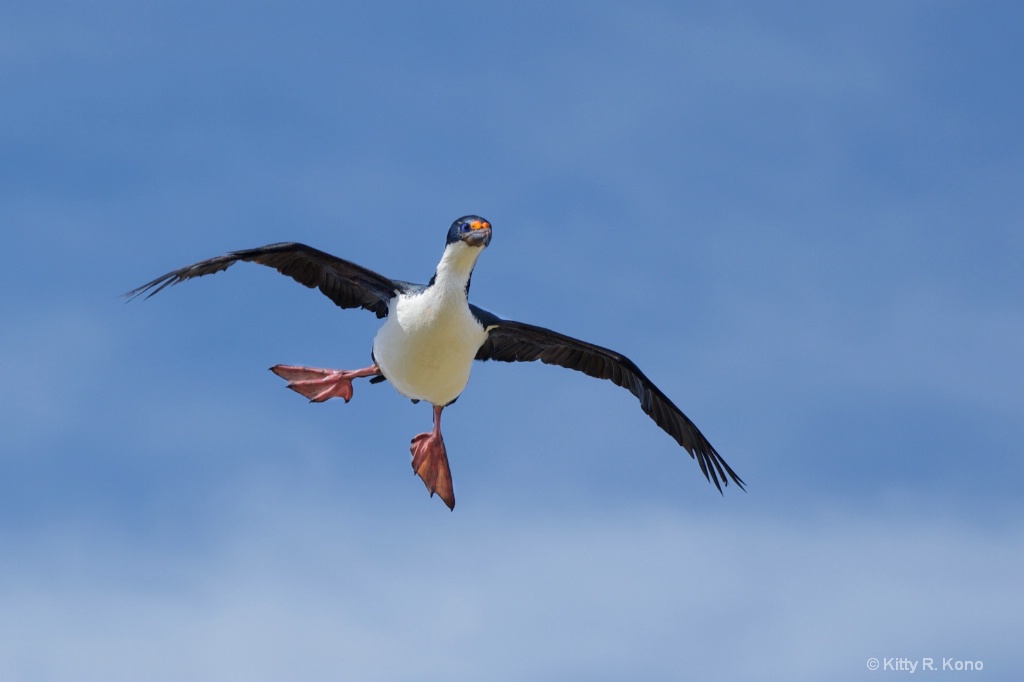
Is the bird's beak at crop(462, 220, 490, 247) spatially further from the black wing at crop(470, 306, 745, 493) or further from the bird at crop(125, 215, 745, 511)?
the black wing at crop(470, 306, 745, 493)

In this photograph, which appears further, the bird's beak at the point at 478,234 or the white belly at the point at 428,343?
the white belly at the point at 428,343

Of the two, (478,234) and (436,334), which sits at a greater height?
(478,234)

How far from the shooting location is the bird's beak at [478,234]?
19.3 metres

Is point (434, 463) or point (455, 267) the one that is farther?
point (434, 463)

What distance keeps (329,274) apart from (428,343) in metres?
1.87

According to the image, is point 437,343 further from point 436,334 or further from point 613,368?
point 613,368

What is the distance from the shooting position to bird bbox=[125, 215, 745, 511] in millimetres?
19766

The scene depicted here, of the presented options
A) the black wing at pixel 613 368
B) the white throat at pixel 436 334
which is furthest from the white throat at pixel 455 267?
the black wing at pixel 613 368

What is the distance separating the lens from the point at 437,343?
66.0 feet

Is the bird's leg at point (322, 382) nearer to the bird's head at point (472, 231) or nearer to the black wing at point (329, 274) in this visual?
the black wing at point (329, 274)

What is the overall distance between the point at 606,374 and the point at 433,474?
9.12 feet

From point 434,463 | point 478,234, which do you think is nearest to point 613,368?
point 434,463

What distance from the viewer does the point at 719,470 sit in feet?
74.7

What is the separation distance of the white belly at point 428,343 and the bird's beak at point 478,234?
2.65ft
